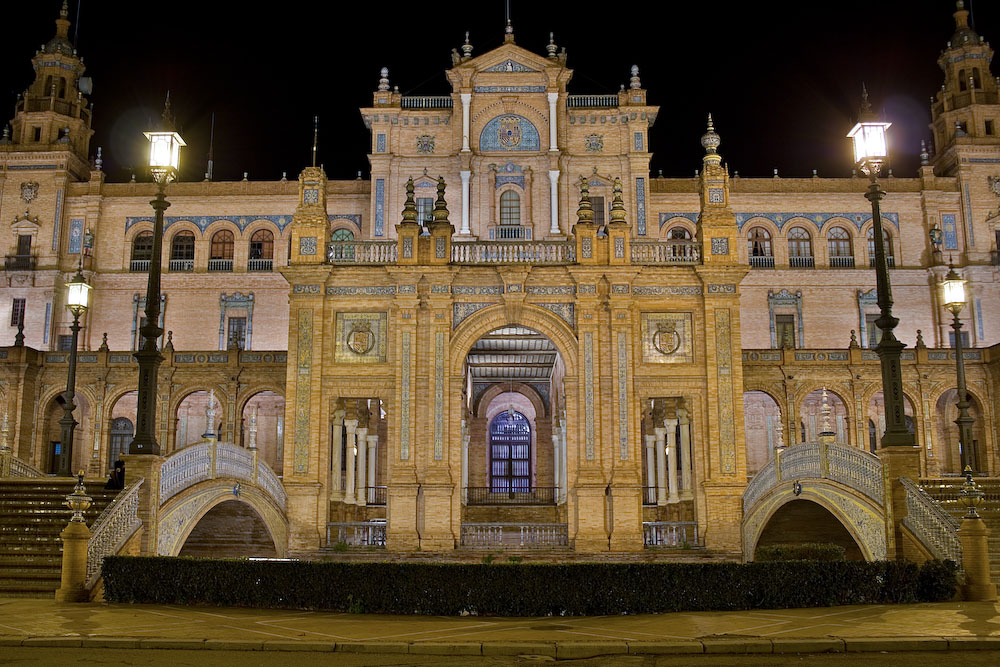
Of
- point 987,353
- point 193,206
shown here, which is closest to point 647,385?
point 987,353

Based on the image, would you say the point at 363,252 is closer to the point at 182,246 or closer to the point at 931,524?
the point at 931,524

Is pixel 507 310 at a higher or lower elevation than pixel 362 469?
higher

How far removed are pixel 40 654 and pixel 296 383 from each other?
1444cm

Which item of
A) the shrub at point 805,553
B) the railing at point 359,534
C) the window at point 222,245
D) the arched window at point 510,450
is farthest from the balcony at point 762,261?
the shrub at point 805,553

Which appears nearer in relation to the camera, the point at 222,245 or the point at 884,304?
the point at 884,304

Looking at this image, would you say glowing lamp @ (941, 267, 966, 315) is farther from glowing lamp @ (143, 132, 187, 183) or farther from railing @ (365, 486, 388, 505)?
railing @ (365, 486, 388, 505)

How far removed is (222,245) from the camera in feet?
156

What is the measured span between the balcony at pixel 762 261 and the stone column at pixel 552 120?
11.7 metres

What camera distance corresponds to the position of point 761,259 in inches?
1841

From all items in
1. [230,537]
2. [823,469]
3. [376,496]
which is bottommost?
[230,537]

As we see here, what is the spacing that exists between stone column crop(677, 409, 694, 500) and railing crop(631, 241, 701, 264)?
4124 mm

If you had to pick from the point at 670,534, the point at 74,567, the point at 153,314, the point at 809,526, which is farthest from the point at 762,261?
the point at 74,567

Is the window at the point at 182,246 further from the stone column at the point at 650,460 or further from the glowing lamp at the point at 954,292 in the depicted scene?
the glowing lamp at the point at 954,292

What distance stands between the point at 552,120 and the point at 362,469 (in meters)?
19.5
